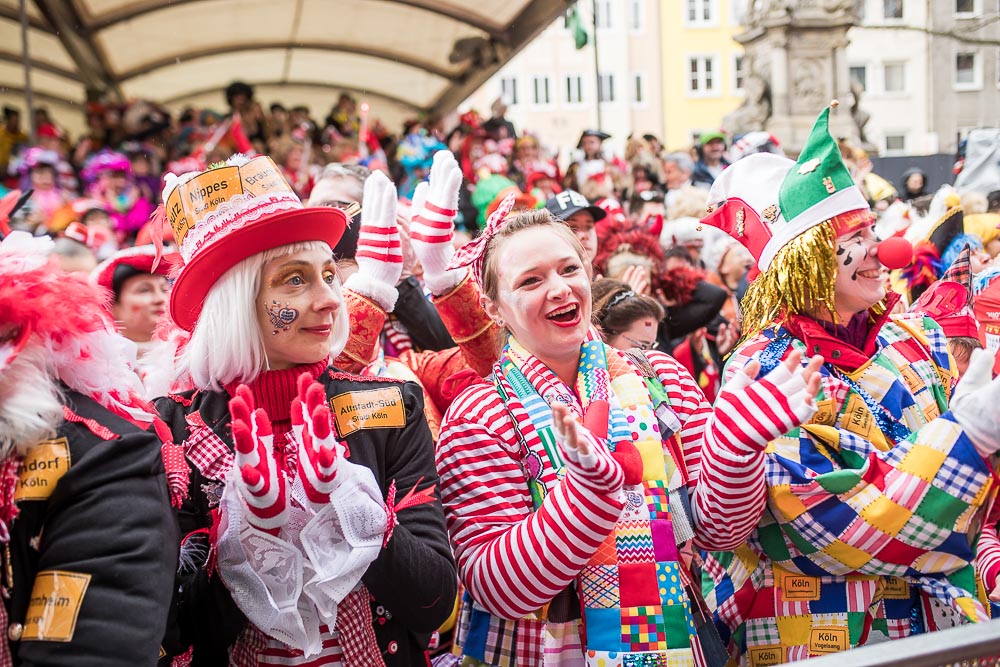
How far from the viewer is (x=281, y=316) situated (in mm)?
2117

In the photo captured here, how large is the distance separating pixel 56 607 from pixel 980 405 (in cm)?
195

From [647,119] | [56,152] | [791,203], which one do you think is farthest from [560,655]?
[647,119]

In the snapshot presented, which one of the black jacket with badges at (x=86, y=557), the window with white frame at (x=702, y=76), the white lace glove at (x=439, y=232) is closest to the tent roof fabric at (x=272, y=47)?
the white lace glove at (x=439, y=232)

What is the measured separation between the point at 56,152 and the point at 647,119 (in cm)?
3252

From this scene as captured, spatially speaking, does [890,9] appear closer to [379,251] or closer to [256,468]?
[379,251]

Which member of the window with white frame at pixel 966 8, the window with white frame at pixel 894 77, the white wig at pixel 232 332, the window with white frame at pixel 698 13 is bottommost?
the white wig at pixel 232 332

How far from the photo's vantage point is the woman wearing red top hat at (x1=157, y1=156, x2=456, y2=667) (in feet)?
6.18

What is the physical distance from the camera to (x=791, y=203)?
259 centimetres

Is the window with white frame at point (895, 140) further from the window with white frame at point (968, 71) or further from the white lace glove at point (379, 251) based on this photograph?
the white lace glove at point (379, 251)

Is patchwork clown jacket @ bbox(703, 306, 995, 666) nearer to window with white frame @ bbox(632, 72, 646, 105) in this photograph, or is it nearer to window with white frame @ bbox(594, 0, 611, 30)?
window with white frame @ bbox(632, 72, 646, 105)

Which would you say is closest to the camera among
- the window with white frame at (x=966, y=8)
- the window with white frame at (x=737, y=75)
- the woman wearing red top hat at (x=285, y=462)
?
the woman wearing red top hat at (x=285, y=462)

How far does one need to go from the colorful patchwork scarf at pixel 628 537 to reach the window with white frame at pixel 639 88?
38.2 meters

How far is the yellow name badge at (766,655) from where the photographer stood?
8.02 feet

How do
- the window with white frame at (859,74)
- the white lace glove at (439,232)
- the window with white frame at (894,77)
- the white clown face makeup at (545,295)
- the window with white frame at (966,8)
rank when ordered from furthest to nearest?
1. the window with white frame at (859,74)
2. the window with white frame at (894,77)
3. the window with white frame at (966,8)
4. the white lace glove at (439,232)
5. the white clown face makeup at (545,295)
